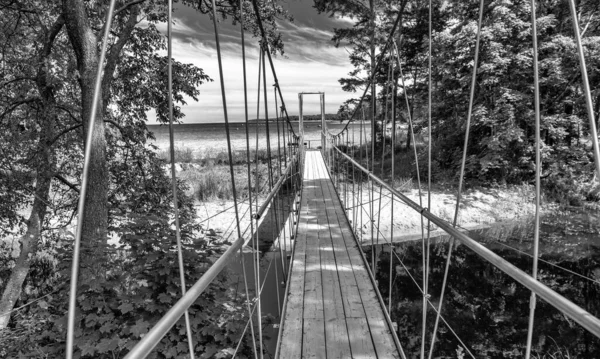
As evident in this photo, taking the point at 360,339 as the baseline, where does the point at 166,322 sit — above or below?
above

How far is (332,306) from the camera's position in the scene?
1.95m

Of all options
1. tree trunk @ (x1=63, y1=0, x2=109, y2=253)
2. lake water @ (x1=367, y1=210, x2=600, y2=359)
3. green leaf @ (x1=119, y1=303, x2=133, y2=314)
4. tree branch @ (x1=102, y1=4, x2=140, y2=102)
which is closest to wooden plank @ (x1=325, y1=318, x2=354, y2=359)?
green leaf @ (x1=119, y1=303, x2=133, y2=314)

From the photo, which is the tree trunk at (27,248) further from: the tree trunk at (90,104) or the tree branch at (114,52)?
the tree branch at (114,52)

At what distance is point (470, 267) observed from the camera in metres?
4.70

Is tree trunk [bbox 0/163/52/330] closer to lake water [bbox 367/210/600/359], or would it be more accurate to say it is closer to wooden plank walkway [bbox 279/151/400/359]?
wooden plank walkway [bbox 279/151/400/359]

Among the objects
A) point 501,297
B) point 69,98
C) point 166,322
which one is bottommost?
point 501,297

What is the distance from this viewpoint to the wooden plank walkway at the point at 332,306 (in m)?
1.56

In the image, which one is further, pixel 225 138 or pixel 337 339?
pixel 225 138

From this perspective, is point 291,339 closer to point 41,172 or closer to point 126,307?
point 126,307

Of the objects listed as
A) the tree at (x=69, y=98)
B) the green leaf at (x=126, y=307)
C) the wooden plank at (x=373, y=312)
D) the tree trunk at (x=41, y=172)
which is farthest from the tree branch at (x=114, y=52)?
the wooden plank at (x=373, y=312)

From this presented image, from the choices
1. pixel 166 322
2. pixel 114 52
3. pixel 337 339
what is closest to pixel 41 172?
pixel 114 52

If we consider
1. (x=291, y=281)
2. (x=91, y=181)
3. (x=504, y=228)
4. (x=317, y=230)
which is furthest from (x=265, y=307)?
(x=504, y=228)

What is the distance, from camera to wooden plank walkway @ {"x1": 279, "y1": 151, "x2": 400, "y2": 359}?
61.3 inches

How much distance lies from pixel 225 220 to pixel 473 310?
14.0ft
